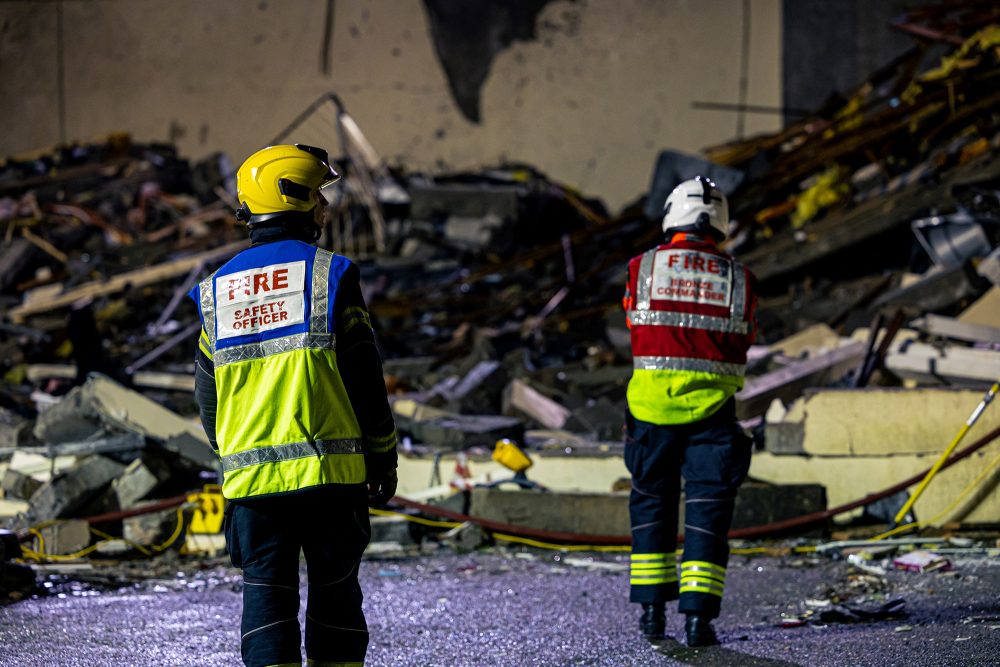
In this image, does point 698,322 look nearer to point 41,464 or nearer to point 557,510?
point 557,510

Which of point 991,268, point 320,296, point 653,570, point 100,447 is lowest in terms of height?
point 653,570

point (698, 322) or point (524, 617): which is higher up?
point (698, 322)

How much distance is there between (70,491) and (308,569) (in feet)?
13.6

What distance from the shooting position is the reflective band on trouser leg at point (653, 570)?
4.17 metres

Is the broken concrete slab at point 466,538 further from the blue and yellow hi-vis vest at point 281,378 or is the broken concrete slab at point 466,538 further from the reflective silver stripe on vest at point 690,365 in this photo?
the blue and yellow hi-vis vest at point 281,378

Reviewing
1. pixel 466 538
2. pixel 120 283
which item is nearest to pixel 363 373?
pixel 466 538

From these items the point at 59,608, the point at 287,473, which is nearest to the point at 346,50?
the point at 59,608

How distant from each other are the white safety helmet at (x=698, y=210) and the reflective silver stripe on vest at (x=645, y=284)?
6.8 inches

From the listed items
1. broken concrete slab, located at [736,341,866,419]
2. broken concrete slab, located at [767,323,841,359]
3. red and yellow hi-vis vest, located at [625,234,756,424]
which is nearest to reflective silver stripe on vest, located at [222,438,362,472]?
red and yellow hi-vis vest, located at [625,234,756,424]

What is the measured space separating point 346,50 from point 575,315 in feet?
22.6

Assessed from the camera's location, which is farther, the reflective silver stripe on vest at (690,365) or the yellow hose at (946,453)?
the yellow hose at (946,453)

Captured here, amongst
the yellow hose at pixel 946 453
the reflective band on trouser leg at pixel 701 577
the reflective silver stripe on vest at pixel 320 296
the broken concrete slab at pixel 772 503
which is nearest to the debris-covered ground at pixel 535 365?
the broken concrete slab at pixel 772 503

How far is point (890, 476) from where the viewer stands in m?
6.11

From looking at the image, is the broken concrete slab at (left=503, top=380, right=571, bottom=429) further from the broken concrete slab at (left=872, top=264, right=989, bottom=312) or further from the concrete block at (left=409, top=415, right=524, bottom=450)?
the broken concrete slab at (left=872, top=264, right=989, bottom=312)
